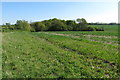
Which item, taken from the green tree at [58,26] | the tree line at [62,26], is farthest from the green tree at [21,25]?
the green tree at [58,26]

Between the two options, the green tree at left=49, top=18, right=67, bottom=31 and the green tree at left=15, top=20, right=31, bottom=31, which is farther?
the green tree at left=49, top=18, right=67, bottom=31

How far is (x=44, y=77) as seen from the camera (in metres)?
5.24

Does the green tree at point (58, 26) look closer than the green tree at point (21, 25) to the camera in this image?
No

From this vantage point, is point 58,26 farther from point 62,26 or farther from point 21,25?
point 21,25

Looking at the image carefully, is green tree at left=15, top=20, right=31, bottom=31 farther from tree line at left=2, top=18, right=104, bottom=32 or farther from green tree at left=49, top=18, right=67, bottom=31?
green tree at left=49, top=18, right=67, bottom=31

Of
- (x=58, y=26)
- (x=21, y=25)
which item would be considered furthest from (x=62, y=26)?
(x=21, y=25)

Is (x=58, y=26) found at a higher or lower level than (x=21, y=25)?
lower

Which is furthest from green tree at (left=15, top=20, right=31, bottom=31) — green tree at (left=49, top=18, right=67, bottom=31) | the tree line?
green tree at (left=49, top=18, right=67, bottom=31)

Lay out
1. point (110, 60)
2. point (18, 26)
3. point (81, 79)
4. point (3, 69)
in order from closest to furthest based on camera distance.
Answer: point (81, 79), point (3, 69), point (110, 60), point (18, 26)

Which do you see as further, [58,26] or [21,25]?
[58,26]

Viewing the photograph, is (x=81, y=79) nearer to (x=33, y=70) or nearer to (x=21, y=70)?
(x=33, y=70)

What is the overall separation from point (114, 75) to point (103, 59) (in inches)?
110

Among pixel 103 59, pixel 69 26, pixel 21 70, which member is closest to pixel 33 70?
pixel 21 70

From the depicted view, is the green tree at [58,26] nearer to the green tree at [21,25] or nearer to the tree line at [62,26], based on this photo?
the tree line at [62,26]
